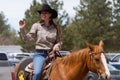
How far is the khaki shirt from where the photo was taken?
864cm

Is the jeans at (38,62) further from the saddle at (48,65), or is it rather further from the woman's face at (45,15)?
the woman's face at (45,15)

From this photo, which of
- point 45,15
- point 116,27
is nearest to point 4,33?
point 116,27

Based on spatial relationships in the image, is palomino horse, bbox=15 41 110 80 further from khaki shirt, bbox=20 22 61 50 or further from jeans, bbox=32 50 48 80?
khaki shirt, bbox=20 22 61 50

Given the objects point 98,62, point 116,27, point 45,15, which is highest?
point 45,15

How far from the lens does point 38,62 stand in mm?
A: 8594

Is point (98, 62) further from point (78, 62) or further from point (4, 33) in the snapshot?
point (4, 33)

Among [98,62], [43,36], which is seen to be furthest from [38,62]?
[98,62]

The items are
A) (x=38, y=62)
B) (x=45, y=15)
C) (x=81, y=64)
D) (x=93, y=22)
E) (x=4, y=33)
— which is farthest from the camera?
(x=4, y=33)

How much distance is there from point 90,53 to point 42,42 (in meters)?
1.37

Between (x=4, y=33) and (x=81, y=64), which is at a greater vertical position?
(x=81, y=64)

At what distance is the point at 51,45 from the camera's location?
8.74 m

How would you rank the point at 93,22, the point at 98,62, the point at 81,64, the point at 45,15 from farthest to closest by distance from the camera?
1. the point at 93,22
2. the point at 45,15
3. the point at 81,64
4. the point at 98,62

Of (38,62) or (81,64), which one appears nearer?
(81,64)

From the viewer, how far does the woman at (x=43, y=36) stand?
8.61m
